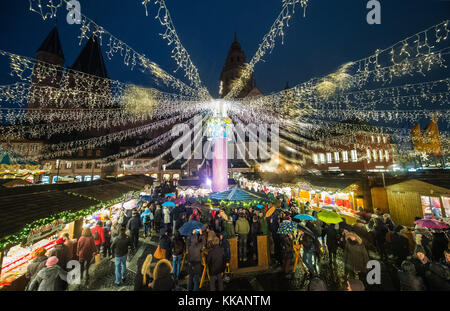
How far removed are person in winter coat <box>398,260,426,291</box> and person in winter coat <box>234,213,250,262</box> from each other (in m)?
3.88

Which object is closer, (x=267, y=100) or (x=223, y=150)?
(x=267, y=100)

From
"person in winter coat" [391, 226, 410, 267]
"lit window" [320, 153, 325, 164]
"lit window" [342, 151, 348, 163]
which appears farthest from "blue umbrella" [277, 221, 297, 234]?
"lit window" [320, 153, 325, 164]

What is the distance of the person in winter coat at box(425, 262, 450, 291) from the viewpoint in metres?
3.09

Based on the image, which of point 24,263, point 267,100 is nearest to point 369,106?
point 267,100

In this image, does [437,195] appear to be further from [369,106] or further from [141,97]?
[141,97]

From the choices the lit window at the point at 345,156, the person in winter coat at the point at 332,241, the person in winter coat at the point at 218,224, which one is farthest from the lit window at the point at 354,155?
the person in winter coat at the point at 218,224

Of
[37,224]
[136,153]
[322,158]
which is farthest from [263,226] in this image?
[136,153]

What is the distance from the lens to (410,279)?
3.23 m

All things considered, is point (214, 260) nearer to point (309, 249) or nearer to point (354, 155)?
point (309, 249)

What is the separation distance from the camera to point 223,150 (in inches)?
597

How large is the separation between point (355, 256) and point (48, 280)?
6.96 metres

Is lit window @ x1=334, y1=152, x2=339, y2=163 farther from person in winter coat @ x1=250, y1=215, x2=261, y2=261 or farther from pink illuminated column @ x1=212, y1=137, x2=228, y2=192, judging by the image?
person in winter coat @ x1=250, y1=215, x2=261, y2=261

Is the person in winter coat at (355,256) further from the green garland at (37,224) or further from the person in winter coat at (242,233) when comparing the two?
Answer: the green garland at (37,224)
